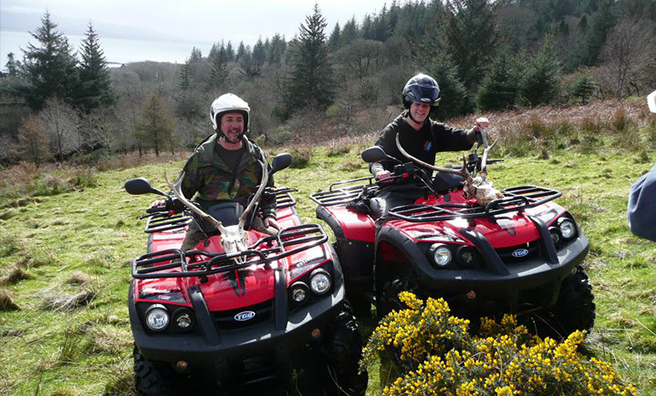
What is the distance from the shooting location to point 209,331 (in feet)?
8.75

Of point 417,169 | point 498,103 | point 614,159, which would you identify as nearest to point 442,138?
point 417,169

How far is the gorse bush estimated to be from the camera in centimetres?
208

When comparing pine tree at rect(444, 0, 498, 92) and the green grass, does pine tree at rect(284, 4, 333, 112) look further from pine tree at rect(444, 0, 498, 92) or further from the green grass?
the green grass

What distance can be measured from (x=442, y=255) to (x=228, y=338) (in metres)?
1.52

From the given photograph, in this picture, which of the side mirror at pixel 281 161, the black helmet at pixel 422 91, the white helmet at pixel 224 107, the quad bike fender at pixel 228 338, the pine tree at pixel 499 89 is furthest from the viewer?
the pine tree at pixel 499 89

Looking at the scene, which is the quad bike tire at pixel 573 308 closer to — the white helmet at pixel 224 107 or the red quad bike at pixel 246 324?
the red quad bike at pixel 246 324

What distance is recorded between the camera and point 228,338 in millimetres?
2670

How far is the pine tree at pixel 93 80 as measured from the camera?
41.7m

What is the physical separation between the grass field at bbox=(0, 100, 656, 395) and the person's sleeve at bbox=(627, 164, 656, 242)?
5.86ft

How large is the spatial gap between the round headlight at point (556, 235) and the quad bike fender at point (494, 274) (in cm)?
14

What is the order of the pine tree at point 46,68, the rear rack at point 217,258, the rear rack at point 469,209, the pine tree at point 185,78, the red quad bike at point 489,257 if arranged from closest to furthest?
the rear rack at point 217,258, the red quad bike at point 489,257, the rear rack at point 469,209, the pine tree at point 46,68, the pine tree at point 185,78

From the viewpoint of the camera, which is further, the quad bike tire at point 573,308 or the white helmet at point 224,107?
the white helmet at point 224,107

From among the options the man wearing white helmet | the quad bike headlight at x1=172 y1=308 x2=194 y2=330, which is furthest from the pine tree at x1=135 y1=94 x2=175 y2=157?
the quad bike headlight at x1=172 y1=308 x2=194 y2=330

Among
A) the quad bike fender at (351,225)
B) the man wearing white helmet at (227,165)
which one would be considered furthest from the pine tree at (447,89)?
the man wearing white helmet at (227,165)
